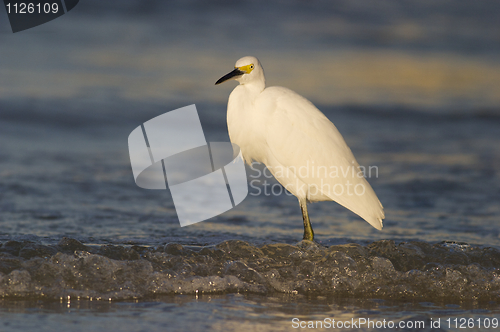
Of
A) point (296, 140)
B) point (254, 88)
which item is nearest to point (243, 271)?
point (296, 140)

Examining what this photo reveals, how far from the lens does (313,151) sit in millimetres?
4352

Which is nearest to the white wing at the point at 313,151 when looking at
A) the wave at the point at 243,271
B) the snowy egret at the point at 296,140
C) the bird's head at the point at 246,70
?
the snowy egret at the point at 296,140

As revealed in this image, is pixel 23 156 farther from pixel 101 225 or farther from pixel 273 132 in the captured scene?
pixel 273 132

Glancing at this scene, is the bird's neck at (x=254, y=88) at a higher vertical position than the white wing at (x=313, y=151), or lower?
higher

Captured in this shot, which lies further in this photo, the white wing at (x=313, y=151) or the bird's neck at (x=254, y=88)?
the bird's neck at (x=254, y=88)

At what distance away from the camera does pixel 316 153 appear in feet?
14.3

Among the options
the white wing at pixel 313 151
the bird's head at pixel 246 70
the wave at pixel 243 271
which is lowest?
the wave at pixel 243 271

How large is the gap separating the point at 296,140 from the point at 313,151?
0.59 feet

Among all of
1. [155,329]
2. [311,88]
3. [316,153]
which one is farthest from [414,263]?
[311,88]

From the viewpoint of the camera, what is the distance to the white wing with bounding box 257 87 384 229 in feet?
14.0

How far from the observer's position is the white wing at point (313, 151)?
427 cm

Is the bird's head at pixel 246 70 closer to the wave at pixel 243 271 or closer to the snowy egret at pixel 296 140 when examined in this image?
the snowy egret at pixel 296 140

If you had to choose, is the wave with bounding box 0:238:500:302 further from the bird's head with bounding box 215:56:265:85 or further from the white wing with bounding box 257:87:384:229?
the bird's head with bounding box 215:56:265:85

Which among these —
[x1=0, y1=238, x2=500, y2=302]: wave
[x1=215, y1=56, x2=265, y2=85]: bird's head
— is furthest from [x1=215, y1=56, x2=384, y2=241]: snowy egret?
[x1=0, y1=238, x2=500, y2=302]: wave
